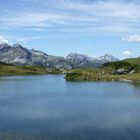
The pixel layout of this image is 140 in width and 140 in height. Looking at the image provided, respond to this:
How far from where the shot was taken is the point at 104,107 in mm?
80312

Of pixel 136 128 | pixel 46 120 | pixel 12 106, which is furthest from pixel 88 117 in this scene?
pixel 12 106

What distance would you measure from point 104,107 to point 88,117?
1622 centimetres

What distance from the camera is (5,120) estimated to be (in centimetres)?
6119

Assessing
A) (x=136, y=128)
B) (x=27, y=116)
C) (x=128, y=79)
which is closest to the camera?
(x=136, y=128)

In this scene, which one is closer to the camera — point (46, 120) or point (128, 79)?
point (46, 120)

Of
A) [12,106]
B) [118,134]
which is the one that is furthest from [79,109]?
[118,134]

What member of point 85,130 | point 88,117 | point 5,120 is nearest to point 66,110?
point 88,117

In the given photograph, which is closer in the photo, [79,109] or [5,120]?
[5,120]

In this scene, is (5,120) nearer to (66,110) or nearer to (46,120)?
(46,120)

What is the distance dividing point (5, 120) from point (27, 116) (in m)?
6.17

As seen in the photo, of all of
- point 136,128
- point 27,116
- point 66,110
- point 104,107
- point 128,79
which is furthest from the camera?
point 128,79

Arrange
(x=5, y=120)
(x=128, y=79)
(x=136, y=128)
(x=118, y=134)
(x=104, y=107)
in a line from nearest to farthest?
(x=118, y=134) → (x=136, y=128) → (x=5, y=120) → (x=104, y=107) → (x=128, y=79)

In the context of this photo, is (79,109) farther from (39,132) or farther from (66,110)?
(39,132)

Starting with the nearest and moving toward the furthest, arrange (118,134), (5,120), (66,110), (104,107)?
(118,134) → (5,120) → (66,110) → (104,107)
